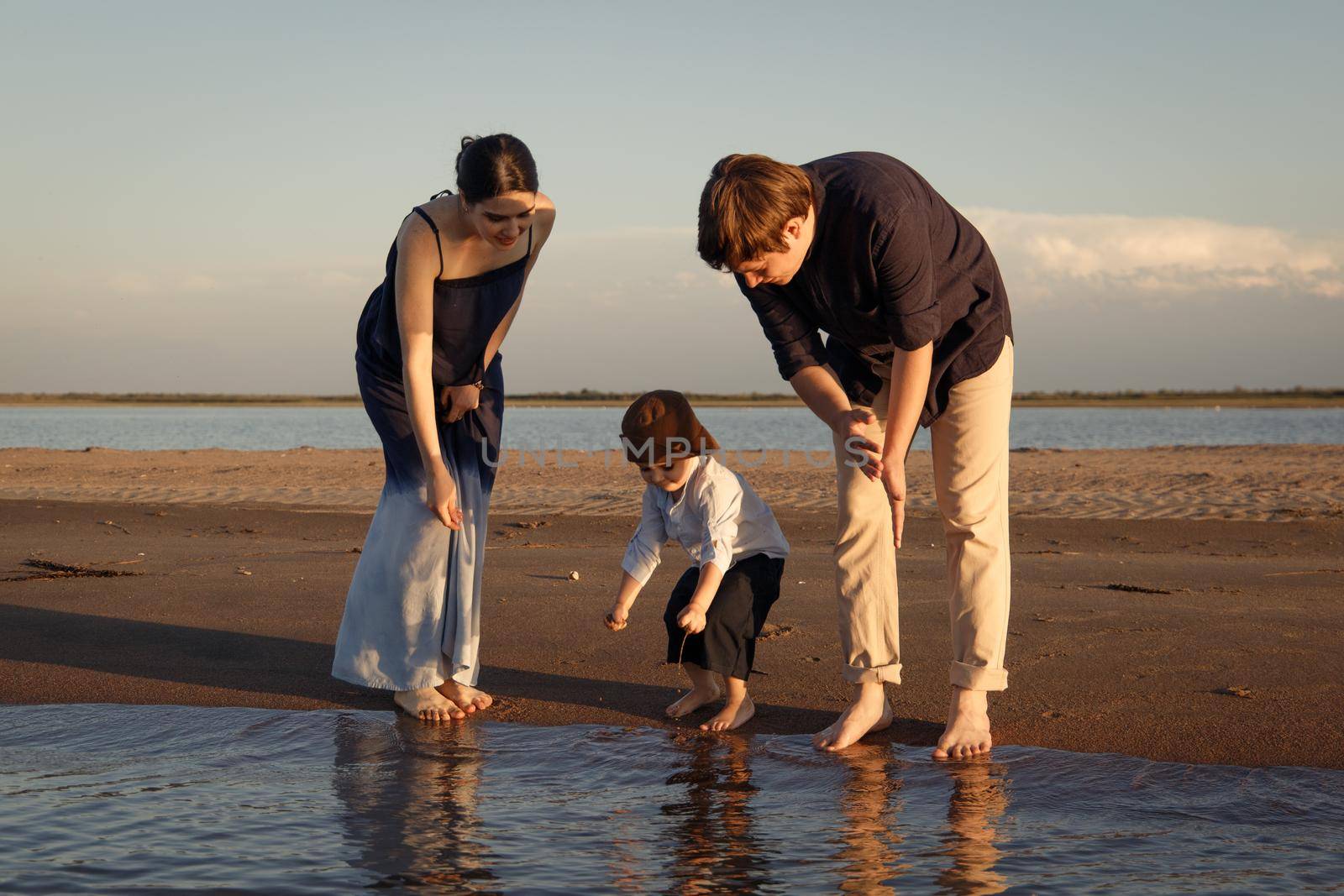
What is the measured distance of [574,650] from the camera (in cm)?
508

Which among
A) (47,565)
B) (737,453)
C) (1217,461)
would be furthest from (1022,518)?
(737,453)

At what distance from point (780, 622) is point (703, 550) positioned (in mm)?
1781

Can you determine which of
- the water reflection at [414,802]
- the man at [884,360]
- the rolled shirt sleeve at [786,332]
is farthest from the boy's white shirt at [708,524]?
the water reflection at [414,802]

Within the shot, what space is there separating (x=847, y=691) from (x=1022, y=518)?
710 cm

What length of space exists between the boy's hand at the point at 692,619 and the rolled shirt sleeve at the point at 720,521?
19 cm

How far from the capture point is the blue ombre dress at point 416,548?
13.7 feet

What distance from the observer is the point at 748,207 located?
304 centimetres

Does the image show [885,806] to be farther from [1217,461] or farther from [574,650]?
[1217,461]

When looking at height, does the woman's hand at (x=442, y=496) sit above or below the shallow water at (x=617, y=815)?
above

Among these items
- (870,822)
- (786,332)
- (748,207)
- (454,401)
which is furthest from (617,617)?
(748,207)

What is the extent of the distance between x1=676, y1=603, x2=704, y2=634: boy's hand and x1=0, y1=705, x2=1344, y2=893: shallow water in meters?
0.35

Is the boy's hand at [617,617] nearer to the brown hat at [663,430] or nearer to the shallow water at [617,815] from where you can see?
the shallow water at [617,815]

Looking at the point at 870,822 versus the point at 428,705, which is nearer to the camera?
the point at 870,822

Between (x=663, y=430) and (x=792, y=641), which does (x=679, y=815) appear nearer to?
(x=663, y=430)
